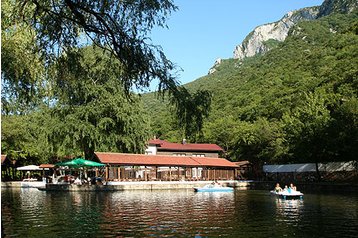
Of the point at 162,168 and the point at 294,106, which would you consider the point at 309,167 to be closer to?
the point at 162,168

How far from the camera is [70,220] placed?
59.7 ft

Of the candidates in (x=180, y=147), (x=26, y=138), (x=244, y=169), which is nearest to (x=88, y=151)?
(x=26, y=138)

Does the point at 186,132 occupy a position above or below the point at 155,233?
above

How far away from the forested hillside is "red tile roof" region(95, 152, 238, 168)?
3553 mm

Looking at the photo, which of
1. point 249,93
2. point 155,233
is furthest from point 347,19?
point 155,233

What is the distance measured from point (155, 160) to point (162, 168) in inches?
141

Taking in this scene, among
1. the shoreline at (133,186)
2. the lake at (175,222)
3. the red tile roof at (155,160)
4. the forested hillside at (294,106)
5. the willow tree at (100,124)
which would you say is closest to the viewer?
the lake at (175,222)

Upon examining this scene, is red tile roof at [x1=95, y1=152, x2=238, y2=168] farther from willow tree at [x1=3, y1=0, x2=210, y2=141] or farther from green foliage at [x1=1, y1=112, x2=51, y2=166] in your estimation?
willow tree at [x1=3, y1=0, x2=210, y2=141]

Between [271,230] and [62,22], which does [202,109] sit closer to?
[62,22]

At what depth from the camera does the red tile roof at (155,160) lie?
41.7m

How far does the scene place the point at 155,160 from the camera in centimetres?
4778

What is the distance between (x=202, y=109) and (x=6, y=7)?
753 centimetres

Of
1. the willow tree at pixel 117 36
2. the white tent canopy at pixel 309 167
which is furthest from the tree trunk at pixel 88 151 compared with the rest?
the willow tree at pixel 117 36

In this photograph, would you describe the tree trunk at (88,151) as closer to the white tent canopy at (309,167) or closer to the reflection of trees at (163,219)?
the reflection of trees at (163,219)
